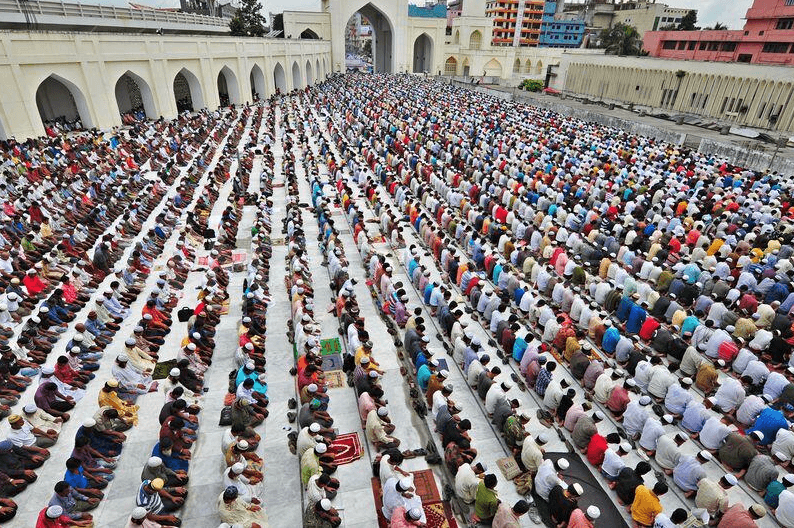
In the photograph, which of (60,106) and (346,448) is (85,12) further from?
(346,448)

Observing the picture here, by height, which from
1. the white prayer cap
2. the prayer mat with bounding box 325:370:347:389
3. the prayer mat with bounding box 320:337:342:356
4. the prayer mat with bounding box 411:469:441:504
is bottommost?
the prayer mat with bounding box 411:469:441:504

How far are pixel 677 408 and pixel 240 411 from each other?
6471 millimetres

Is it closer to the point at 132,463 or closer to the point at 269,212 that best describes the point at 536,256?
the point at 269,212

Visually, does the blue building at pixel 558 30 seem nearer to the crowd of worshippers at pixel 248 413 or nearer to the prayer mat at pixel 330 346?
the crowd of worshippers at pixel 248 413

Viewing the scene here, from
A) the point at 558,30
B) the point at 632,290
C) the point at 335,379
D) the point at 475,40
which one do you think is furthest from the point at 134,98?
the point at 558,30

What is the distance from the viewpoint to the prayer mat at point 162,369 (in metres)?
7.58

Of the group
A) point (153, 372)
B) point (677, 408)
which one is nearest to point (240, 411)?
point (153, 372)

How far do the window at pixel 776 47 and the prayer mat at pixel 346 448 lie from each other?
40.2 m

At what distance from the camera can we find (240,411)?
6.52m

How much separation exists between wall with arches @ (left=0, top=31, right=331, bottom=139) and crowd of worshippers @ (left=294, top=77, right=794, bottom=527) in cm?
1452

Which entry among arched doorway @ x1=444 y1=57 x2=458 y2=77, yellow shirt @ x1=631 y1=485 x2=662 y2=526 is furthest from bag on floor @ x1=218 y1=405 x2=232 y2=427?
arched doorway @ x1=444 y1=57 x2=458 y2=77

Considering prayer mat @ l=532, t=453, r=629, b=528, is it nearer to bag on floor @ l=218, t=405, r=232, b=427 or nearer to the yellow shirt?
the yellow shirt

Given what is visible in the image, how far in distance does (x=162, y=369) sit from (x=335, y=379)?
296 cm

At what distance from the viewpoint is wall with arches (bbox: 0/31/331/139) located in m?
18.7
